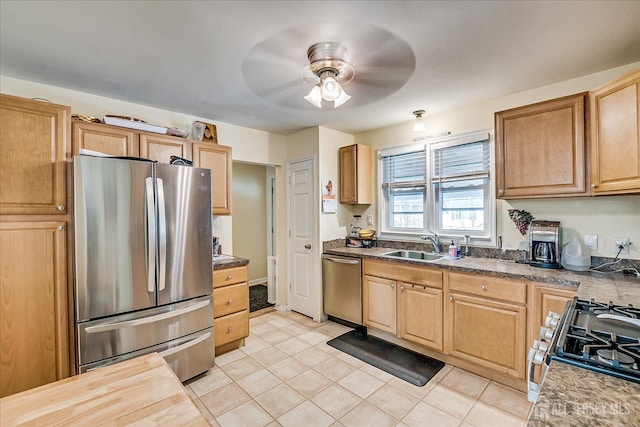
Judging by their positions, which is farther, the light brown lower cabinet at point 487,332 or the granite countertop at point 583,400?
the light brown lower cabinet at point 487,332

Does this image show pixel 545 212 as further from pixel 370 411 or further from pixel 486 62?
pixel 370 411

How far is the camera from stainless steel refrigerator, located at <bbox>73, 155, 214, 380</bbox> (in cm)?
190

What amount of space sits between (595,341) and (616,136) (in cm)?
157

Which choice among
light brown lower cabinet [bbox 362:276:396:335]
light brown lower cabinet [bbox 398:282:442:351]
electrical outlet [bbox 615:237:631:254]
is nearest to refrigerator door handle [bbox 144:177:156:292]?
light brown lower cabinet [bbox 362:276:396:335]

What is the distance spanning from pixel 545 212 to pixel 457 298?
42.0 inches

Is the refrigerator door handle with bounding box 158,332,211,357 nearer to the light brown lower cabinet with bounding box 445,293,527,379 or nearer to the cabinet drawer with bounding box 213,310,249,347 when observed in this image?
the cabinet drawer with bounding box 213,310,249,347

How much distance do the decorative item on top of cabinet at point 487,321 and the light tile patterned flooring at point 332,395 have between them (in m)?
0.21

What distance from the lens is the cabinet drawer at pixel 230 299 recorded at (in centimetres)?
270

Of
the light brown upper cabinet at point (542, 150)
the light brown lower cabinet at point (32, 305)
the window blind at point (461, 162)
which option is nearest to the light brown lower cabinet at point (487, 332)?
the light brown upper cabinet at point (542, 150)

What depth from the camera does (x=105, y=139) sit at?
7.64ft

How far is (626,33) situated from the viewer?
172 cm

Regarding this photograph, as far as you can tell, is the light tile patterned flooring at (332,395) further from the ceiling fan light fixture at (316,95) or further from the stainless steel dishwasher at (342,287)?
the ceiling fan light fixture at (316,95)

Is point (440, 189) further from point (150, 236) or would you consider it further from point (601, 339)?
point (150, 236)

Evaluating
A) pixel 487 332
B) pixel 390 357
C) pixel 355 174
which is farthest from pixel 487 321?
pixel 355 174
